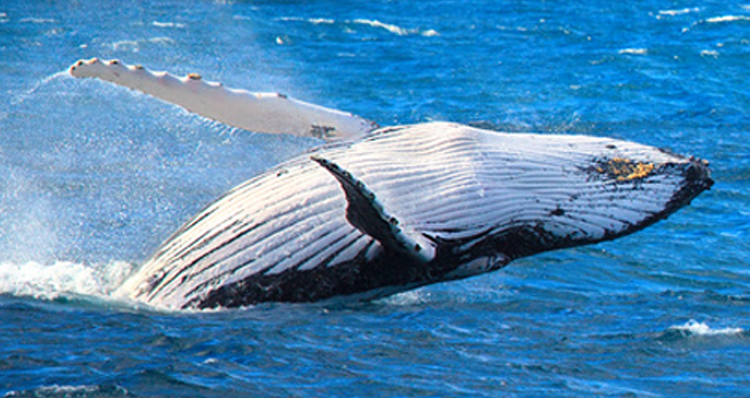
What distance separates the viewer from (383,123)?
1825 centimetres

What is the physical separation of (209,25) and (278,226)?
19973 millimetres

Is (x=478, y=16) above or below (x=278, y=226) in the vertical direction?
above

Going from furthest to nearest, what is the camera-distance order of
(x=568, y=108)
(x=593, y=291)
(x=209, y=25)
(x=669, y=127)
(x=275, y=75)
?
(x=209, y=25), (x=275, y=75), (x=568, y=108), (x=669, y=127), (x=593, y=291)

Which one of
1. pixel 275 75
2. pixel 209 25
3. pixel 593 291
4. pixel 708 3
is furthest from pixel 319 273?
pixel 708 3

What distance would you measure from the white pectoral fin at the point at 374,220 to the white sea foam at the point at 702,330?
2394mm

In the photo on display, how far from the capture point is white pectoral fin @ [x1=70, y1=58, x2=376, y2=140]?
30.2ft

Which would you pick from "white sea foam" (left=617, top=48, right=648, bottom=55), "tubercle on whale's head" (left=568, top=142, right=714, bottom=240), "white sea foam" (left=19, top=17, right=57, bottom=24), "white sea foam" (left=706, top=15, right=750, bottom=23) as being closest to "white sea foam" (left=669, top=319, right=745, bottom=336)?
"tubercle on whale's head" (left=568, top=142, right=714, bottom=240)

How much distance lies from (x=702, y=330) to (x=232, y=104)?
418 centimetres

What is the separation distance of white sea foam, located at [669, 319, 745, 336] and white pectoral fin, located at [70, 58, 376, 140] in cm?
295

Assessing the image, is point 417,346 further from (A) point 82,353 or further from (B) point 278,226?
(A) point 82,353

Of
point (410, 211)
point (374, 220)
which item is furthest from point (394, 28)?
point (374, 220)

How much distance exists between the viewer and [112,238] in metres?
11.3

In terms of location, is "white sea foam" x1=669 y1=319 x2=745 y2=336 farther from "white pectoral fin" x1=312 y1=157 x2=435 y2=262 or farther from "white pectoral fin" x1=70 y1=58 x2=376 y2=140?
"white pectoral fin" x1=70 y1=58 x2=376 y2=140

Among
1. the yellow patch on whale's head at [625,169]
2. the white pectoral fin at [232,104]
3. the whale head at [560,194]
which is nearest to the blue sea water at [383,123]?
the whale head at [560,194]
